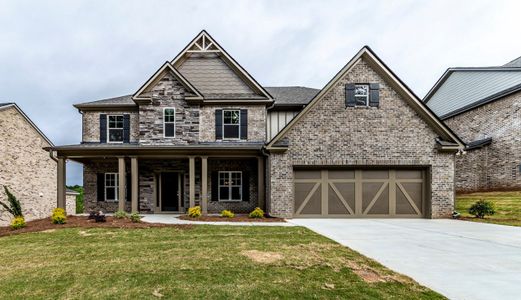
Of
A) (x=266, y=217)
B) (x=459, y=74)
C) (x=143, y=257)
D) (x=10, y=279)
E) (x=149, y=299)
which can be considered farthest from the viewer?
(x=459, y=74)

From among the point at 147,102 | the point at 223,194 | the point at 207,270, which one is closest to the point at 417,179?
the point at 223,194

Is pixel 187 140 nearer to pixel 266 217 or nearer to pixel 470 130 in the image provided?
pixel 266 217

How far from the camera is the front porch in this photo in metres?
16.1

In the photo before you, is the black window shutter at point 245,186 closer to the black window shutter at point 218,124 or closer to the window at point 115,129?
the black window shutter at point 218,124

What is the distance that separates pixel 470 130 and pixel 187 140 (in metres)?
20.0

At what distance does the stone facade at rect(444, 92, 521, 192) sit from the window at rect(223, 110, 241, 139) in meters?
16.3

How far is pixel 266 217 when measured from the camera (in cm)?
1331

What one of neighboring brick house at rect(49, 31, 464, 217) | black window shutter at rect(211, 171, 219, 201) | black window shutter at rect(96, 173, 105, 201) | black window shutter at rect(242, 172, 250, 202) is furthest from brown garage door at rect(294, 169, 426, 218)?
black window shutter at rect(96, 173, 105, 201)

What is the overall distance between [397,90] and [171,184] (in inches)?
505

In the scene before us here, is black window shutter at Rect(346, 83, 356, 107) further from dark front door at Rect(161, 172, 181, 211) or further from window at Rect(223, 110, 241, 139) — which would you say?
dark front door at Rect(161, 172, 181, 211)

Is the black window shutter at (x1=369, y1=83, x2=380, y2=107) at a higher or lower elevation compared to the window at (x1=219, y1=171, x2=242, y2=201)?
higher

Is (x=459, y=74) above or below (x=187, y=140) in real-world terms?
above

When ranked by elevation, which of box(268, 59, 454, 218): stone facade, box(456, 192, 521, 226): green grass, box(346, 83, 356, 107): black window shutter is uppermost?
box(346, 83, 356, 107): black window shutter

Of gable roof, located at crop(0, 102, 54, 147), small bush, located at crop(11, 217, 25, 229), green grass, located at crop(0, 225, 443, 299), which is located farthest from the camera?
gable roof, located at crop(0, 102, 54, 147)
